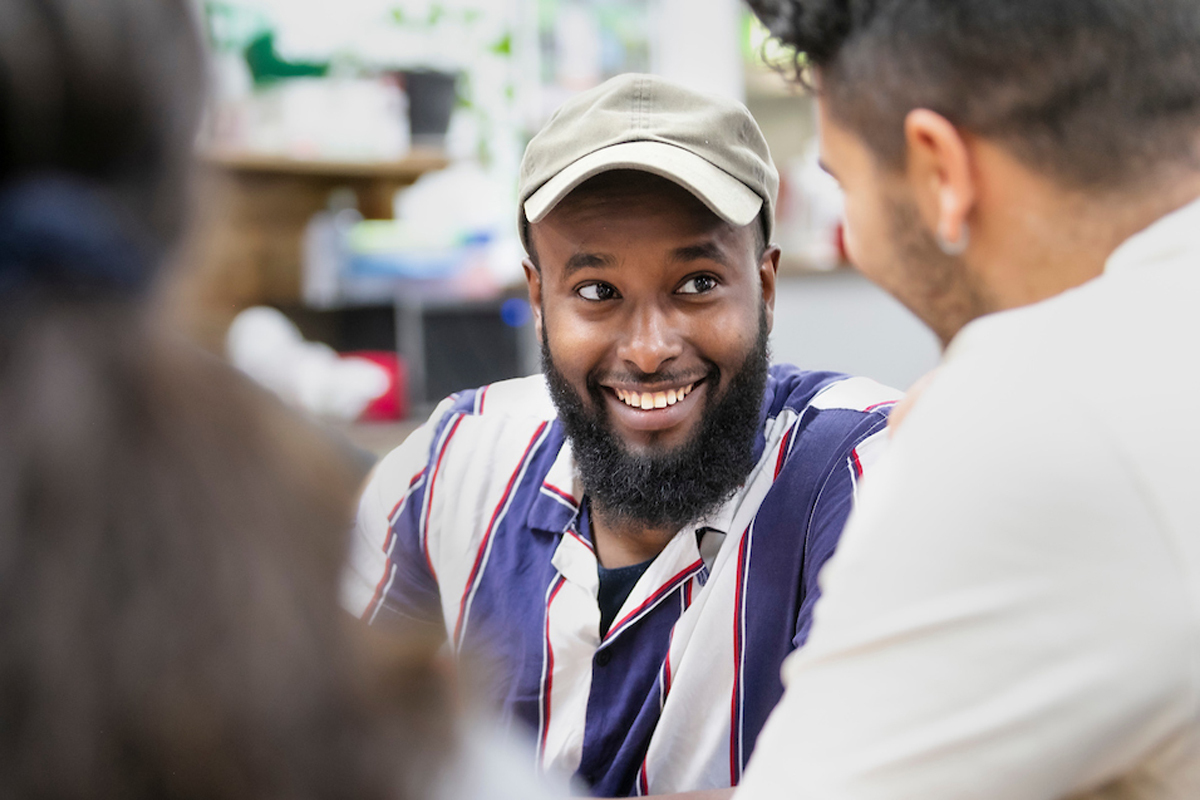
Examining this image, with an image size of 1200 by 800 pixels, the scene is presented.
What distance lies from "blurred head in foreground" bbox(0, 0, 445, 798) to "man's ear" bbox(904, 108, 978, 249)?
547 mm

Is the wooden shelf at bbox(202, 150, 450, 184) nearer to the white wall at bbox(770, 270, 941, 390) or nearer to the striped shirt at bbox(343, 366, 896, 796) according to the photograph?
the white wall at bbox(770, 270, 941, 390)

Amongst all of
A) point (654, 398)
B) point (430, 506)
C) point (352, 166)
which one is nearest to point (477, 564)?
point (430, 506)

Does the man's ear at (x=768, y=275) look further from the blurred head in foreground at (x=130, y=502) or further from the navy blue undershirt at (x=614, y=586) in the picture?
the blurred head in foreground at (x=130, y=502)

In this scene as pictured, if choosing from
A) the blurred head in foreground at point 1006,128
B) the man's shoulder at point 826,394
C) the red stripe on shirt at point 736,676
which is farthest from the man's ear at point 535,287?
the blurred head in foreground at point 1006,128

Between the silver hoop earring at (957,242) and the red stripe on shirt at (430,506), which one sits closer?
the silver hoop earring at (957,242)

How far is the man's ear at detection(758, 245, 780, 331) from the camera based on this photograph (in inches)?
58.1

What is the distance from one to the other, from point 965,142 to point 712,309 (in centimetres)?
60

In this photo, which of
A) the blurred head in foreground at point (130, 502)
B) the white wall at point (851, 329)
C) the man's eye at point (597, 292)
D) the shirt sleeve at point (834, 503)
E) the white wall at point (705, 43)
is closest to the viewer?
the blurred head in foreground at point (130, 502)

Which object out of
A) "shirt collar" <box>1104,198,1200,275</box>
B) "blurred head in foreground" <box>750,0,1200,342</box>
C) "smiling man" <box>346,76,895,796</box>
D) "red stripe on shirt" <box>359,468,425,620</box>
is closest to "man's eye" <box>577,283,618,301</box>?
"smiling man" <box>346,76,895,796</box>

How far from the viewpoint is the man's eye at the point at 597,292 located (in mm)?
1390

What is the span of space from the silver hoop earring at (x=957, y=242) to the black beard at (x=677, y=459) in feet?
1.82

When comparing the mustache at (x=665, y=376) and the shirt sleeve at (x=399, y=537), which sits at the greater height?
the mustache at (x=665, y=376)

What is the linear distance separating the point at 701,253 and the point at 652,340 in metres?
0.13

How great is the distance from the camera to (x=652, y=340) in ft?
4.44
